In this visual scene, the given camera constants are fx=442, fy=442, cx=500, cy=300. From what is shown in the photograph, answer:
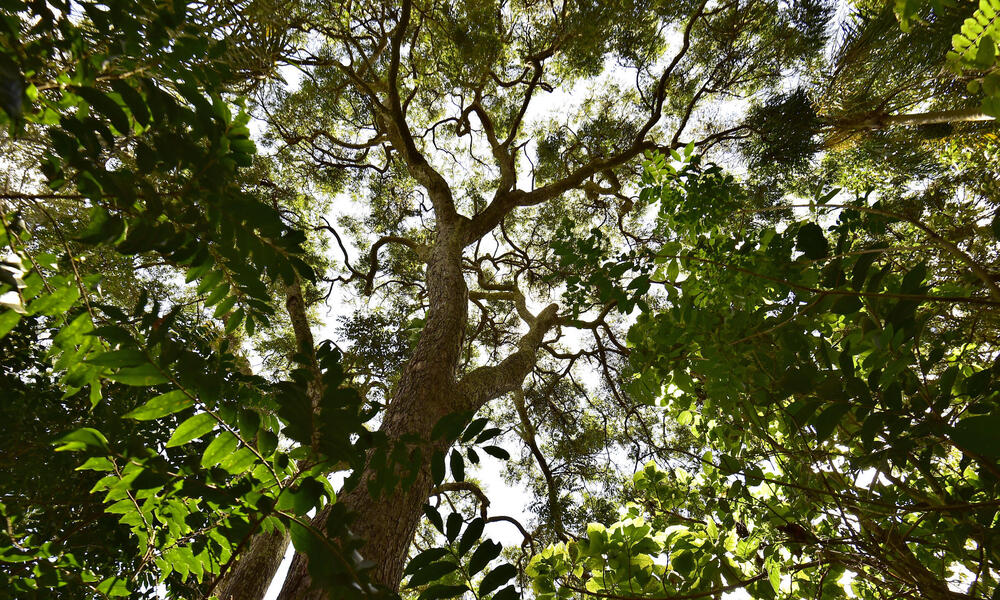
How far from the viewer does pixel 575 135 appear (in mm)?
6812

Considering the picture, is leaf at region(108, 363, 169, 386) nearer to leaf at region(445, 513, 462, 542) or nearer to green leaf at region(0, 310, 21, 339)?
green leaf at region(0, 310, 21, 339)

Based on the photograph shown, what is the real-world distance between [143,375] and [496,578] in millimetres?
648

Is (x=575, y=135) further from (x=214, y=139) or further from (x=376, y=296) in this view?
(x=214, y=139)

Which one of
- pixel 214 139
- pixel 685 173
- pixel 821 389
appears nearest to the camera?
pixel 214 139

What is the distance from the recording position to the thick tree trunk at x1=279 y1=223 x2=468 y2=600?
6.12ft

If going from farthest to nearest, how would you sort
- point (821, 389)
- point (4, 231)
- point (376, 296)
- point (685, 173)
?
point (376, 296) → point (685, 173) → point (821, 389) → point (4, 231)

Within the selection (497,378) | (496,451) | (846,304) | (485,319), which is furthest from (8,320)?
(485,319)

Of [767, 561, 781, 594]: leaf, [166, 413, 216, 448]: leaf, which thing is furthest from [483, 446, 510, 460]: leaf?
[767, 561, 781, 594]: leaf

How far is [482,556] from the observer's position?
0.78 metres

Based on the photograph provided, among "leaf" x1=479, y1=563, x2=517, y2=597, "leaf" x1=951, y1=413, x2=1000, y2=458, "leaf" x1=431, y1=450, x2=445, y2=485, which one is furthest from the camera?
"leaf" x1=431, y1=450, x2=445, y2=485

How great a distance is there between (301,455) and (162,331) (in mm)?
Result: 309

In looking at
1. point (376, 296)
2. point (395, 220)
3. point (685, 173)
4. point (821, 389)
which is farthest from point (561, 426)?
point (821, 389)

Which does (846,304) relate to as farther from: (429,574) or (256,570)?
(256,570)

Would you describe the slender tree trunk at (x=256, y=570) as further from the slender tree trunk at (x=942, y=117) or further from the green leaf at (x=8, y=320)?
the slender tree trunk at (x=942, y=117)
